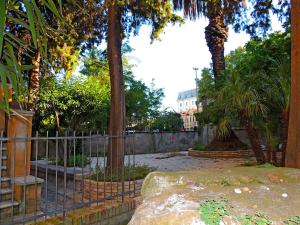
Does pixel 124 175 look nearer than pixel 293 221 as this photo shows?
No

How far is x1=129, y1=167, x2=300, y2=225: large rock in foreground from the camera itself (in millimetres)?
2078

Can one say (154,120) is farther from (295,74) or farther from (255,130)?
(295,74)

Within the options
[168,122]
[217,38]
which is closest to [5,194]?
[217,38]

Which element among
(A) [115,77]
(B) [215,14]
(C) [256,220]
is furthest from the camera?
(B) [215,14]

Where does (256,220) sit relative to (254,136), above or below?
below

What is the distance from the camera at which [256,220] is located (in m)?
2.04

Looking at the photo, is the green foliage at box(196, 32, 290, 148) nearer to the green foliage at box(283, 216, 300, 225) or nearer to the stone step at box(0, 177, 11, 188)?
the stone step at box(0, 177, 11, 188)

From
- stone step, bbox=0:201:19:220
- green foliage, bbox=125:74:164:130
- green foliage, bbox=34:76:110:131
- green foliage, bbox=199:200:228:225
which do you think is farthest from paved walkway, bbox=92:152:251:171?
green foliage, bbox=125:74:164:130

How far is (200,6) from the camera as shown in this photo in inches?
420

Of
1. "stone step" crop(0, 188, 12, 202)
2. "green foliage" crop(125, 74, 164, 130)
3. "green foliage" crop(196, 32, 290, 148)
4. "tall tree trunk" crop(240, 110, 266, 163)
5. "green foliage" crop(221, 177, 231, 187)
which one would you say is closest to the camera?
"green foliage" crop(221, 177, 231, 187)

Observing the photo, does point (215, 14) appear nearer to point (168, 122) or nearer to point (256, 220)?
point (168, 122)

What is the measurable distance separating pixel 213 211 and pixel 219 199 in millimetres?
204

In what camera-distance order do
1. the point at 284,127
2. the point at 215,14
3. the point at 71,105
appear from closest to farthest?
the point at 284,127 → the point at 71,105 → the point at 215,14

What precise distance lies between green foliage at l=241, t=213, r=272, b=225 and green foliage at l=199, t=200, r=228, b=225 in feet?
0.42
